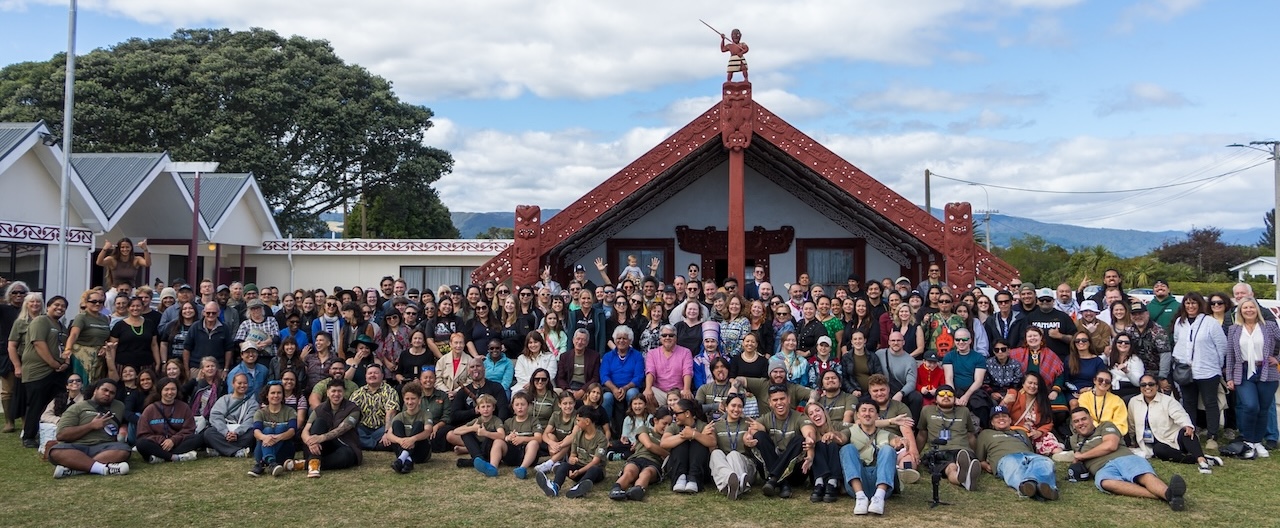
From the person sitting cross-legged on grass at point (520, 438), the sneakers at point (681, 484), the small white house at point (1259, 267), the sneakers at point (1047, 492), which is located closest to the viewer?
the sneakers at point (1047, 492)

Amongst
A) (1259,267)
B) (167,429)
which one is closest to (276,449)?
(167,429)

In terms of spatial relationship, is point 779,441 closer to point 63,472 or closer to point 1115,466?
point 1115,466

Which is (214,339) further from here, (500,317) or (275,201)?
(275,201)

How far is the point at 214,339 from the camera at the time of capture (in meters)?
9.34

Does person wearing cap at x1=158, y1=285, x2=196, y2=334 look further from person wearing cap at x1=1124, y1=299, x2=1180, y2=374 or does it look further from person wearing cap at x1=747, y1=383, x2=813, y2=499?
person wearing cap at x1=1124, y1=299, x2=1180, y2=374

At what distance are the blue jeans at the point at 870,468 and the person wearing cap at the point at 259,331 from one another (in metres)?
5.88

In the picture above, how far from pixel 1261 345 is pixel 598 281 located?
10921 millimetres

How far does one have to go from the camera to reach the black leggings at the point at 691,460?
7.21 m

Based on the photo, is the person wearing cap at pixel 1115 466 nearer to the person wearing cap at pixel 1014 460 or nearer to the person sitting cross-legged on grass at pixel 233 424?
the person wearing cap at pixel 1014 460

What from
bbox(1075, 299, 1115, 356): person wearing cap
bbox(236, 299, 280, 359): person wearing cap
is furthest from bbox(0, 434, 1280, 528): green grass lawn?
bbox(236, 299, 280, 359): person wearing cap

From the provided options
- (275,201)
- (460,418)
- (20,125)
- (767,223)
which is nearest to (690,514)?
(460,418)

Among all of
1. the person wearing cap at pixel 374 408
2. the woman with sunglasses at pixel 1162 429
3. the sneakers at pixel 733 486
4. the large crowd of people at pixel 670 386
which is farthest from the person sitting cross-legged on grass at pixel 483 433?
the woman with sunglasses at pixel 1162 429

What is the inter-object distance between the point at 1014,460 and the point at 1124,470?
2.60 feet

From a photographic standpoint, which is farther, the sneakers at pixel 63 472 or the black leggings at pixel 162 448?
the black leggings at pixel 162 448
